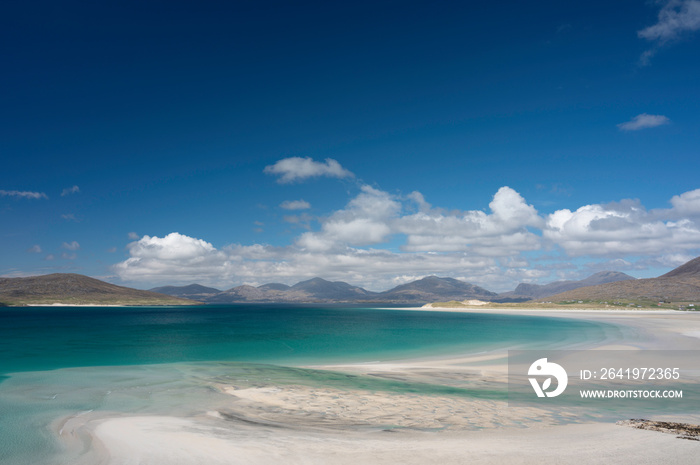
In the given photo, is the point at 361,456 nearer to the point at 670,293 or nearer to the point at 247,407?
the point at 247,407

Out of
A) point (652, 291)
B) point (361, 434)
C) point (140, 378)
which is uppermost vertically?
point (652, 291)

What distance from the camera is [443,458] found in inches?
390

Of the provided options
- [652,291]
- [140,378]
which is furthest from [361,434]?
[652,291]

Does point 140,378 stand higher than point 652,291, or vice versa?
point 652,291

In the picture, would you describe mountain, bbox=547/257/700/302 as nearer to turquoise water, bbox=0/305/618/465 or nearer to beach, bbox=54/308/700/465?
turquoise water, bbox=0/305/618/465

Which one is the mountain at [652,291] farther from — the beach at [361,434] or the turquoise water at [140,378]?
the beach at [361,434]

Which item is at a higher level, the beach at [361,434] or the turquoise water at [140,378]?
the beach at [361,434]

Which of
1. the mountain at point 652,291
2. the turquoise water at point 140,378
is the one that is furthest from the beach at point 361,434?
the mountain at point 652,291

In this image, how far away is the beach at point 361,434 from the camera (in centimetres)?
1012

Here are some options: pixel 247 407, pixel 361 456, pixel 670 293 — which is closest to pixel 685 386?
pixel 361 456

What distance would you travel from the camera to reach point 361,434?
41.2ft

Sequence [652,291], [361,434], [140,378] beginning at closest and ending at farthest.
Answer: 1. [361,434]
2. [140,378]
3. [652,291]

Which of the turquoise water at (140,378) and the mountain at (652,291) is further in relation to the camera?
the mountain at (652,291)

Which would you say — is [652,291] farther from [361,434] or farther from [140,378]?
[140,378]
